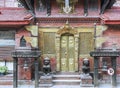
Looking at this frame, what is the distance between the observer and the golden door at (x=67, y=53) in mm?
16328

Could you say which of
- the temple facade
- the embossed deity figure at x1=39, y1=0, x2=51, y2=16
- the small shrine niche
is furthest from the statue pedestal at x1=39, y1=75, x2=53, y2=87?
the small shrine niche

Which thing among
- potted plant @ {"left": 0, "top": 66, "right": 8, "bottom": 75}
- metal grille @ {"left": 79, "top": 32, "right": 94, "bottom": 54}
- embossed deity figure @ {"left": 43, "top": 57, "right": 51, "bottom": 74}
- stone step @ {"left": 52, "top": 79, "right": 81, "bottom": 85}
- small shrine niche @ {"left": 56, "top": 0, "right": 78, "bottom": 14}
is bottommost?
stone step @ {"left": 52, "top": 79, "right": 81, "bottom": 85}

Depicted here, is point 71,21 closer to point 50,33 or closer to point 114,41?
point 50,33

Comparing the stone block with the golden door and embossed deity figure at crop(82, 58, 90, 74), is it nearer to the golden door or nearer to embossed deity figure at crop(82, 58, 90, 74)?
embossed deity figure at crop(82, 58, 90, 74)

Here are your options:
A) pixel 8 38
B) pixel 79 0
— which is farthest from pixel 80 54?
pixel 8 38

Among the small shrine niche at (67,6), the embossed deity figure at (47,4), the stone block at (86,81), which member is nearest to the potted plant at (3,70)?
the embossed deity figure at (47,4)

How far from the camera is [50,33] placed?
16.3m

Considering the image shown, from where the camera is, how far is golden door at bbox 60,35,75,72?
53.6 feet

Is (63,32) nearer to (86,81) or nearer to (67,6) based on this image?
(67,6)

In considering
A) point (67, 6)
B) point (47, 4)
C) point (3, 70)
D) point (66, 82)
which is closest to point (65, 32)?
point (67, 6)

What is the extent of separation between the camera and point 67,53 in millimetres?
16344

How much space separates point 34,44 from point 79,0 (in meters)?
3.58

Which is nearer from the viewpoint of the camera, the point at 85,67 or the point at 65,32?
the point at 85,67

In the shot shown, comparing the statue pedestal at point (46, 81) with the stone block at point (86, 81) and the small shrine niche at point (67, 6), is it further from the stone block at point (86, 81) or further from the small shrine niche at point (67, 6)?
the small shrine niche at point (67, 6)
